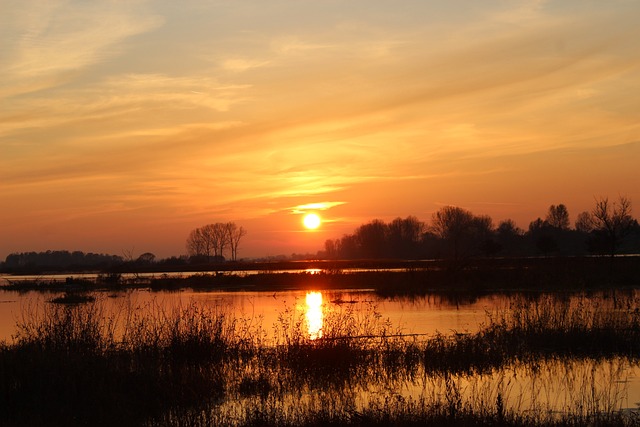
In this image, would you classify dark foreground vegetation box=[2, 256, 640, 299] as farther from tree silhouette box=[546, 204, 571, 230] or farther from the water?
tree silhouette box=[546, 204, 571, 230]

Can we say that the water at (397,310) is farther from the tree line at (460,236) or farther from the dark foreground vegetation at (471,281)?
the tree line at (460,236)

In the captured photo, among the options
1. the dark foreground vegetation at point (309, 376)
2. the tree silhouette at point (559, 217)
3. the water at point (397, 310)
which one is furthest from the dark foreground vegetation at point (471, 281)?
the tree silhouette at point (559, 217)

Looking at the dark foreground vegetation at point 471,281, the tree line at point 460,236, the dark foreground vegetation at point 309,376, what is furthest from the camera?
the tree line at point 460,236

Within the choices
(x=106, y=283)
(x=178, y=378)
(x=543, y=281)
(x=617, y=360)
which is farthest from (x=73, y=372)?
(x=106, y=283)

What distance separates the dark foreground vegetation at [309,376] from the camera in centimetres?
1139

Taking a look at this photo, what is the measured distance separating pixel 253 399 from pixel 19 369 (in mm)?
5089

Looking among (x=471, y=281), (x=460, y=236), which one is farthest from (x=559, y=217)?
(x=471, y=281)

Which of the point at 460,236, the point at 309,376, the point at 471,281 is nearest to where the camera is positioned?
the point at 309,376

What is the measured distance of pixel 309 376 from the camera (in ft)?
52.0

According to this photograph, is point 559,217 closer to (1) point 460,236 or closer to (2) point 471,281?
(1) point 460,236

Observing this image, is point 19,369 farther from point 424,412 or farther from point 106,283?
point 106,283

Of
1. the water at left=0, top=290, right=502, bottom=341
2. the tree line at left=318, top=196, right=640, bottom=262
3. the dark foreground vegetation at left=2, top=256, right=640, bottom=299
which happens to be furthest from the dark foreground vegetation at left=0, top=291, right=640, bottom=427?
the tree line at left=318, top=196, right=640, bottom=262

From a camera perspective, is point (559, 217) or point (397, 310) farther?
point (559, 217)

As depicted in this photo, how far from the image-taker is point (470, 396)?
13.1 metres
